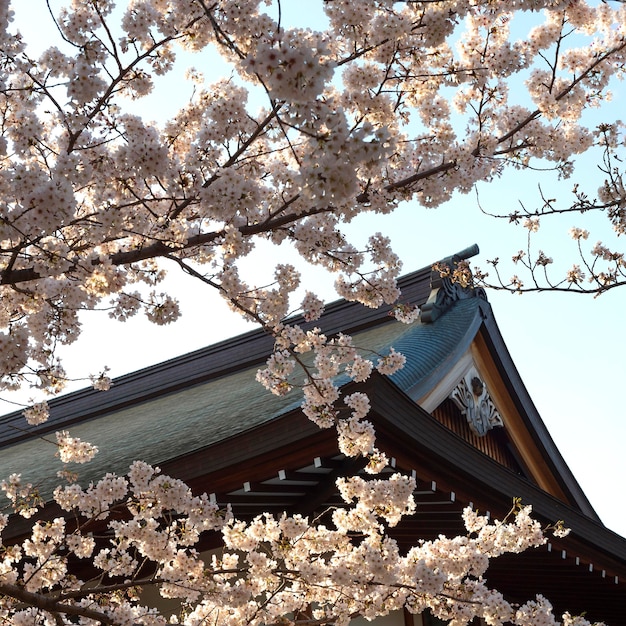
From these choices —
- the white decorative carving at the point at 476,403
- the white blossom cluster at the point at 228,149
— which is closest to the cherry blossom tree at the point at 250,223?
the white blossom cluster at the point at 228,149

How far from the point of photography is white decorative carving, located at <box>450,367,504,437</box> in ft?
23.9

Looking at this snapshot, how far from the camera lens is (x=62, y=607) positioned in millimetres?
3385

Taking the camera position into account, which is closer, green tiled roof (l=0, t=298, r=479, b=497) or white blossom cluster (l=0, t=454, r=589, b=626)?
white blossom cluster (l=0, t=454, r=589, b=626)

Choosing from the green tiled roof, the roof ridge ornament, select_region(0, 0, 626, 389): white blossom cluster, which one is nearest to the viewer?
select_region(0, 0, 626, 389): white blossom cluster

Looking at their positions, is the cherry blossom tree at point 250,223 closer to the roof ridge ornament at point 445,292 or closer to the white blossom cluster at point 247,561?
the white blossom cluster at point 247,561

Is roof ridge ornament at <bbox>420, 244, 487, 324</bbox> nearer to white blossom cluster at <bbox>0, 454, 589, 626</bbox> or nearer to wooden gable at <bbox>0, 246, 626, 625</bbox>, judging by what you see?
wooden gable at <bbox>0, 246, 626, 625</bbox>

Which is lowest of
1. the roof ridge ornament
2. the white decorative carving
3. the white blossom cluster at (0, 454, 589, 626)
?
the white blossom cluster at (0, 454, 589, 626)

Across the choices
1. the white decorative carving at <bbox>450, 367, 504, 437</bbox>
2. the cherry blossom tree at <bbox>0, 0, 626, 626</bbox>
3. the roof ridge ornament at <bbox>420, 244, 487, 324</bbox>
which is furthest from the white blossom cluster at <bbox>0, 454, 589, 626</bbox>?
the roof ridge ornament at <bbox>420, 244, 487, 324</bbox>

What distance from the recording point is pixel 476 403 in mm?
7559

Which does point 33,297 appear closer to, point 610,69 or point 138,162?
point 138,162

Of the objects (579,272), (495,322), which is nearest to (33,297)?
(579,272)

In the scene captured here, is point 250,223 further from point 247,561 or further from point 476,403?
point 476,403

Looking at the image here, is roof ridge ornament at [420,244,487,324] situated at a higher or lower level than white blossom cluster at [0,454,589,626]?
higher

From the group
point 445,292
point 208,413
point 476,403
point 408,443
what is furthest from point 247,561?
point 445,292
